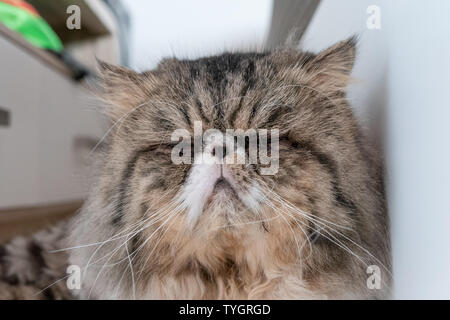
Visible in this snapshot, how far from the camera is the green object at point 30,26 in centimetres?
153

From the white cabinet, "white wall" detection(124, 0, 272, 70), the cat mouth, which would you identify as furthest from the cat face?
the white cabinet

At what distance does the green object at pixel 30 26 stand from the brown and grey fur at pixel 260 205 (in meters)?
1.05

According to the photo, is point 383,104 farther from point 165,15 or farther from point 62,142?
point 62,142

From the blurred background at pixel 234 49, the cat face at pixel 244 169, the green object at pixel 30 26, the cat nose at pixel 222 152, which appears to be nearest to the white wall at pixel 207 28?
the blurred background at pixel 234 49

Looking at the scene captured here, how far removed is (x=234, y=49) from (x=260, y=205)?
45cm

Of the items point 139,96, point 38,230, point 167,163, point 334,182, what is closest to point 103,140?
point 139,96

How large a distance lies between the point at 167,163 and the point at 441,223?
41 centimetres

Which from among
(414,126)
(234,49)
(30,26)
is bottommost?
(414,126)

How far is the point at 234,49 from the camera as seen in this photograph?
93 centimetres

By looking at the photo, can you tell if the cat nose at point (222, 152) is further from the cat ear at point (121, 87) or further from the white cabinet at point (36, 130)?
the white cabinet at point (36, 130)

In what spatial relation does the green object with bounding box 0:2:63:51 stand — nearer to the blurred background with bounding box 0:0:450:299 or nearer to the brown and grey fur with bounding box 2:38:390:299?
the blurred background with bounding box 0:0:450:299

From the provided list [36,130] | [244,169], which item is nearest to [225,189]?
[244,169]

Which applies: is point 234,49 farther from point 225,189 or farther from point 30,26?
point 30,26

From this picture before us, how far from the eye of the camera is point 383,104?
71cm
